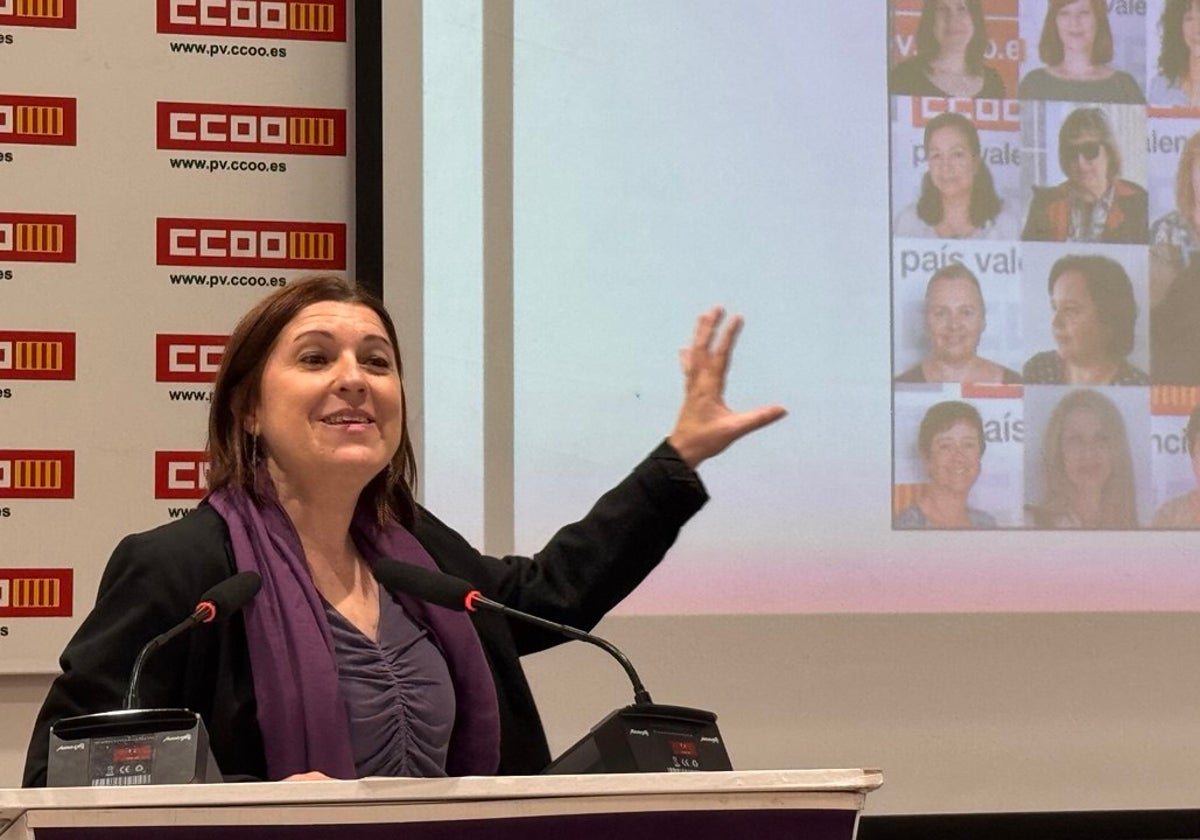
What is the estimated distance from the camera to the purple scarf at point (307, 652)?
1832 millimetres

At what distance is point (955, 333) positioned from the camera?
3039 millimetres

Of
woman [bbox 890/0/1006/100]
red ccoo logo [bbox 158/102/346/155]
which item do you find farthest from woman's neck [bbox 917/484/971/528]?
red ccoo logo [bbox 158/102/346/155]

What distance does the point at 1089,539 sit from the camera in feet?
10.0

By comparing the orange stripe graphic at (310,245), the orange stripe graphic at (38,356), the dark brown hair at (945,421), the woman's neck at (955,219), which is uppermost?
the woman's neck at (955,219)

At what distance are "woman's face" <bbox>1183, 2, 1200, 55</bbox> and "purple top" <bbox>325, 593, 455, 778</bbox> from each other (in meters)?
2.03

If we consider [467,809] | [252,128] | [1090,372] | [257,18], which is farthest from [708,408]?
[257,18]

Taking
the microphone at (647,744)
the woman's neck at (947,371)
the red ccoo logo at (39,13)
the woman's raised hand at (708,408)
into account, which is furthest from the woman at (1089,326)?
the red ccoo logo at (39,13)

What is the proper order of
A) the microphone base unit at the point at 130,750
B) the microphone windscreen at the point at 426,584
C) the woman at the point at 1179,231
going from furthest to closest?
the woman at the point at 1179,231 → the microphone windscreen at the point at 426,584 → the microphone base unit at the point at 130,750

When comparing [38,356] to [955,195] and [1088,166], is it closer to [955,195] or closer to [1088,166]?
[955,195]

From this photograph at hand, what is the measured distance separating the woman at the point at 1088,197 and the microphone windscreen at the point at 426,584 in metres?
1.72

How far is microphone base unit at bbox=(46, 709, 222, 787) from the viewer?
136 cm

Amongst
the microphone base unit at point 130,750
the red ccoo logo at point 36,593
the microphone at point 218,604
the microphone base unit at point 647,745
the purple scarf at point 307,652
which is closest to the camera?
the microphone base unit at point 130,750

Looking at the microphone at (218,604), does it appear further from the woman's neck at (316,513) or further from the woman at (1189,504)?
the woman at (1189,504)

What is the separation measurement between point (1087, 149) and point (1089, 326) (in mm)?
339
